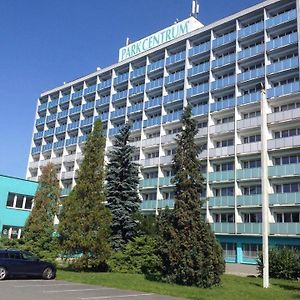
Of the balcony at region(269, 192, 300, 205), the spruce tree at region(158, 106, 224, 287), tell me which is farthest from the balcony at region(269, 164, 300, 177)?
the spruce tree at region(158, 106, 224, 287)

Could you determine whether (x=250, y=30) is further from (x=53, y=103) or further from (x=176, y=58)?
(x=53, y=103)

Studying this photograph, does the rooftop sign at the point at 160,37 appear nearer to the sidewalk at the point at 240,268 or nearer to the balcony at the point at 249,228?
the balcony at the point at 249,228

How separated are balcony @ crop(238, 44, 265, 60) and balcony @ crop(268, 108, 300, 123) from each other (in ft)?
25.7

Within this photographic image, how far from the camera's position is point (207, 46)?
173ft

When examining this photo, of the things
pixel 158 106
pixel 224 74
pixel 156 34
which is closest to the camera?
pixel 224 74

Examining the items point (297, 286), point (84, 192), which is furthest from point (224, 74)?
point (297, 286)

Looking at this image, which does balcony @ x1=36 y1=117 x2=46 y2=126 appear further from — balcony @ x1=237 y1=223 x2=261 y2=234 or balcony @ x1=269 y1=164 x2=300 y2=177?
balcony @ x1=269 y1=164 x2=300 y2=177

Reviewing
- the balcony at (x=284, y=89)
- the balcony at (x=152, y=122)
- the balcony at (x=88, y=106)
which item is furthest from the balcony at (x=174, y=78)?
the balcony at (x=88, y=106)

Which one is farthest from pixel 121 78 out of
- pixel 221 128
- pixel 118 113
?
pixel 221 128

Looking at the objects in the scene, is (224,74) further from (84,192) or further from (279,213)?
(84,192)

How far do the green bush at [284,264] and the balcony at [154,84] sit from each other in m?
33.4

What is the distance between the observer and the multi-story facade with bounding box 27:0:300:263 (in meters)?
42.0

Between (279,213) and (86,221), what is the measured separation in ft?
71.2

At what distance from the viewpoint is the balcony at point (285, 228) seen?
38031 mm
